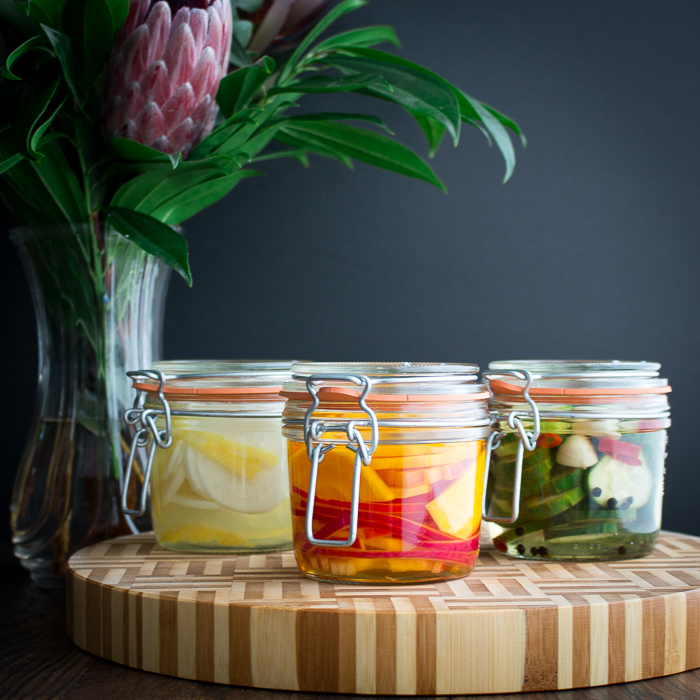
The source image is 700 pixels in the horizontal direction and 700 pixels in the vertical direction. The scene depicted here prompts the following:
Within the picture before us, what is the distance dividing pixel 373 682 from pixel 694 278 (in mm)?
863

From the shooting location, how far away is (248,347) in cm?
110

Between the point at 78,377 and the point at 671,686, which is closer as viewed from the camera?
the point at 671,686

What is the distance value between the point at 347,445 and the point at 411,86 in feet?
1.23

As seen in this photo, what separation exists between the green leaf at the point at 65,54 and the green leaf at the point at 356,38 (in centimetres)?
26

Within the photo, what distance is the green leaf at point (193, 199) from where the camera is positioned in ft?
2.59

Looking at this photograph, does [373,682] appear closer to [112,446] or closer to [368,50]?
[112,446]

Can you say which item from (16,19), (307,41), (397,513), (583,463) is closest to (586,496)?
(583,463)

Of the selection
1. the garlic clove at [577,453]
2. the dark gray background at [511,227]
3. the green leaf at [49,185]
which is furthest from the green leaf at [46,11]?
the garlic clove at [577,453]

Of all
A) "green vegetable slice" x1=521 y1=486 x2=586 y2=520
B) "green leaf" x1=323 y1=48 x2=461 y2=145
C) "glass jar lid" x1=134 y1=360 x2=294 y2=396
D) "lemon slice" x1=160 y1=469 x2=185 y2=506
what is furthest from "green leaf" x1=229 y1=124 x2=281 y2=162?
"green vegetable slice" x1=521 y1=486 x2=586 y2=520

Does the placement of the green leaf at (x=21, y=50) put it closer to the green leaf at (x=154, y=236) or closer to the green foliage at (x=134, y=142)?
the green foliage at (x=134, y=142)

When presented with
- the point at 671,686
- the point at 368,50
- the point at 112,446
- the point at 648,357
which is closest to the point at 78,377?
the point at 112,446

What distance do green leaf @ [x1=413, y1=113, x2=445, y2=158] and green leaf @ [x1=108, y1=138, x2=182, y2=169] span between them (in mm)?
283

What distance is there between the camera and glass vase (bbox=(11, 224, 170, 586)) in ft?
2.52

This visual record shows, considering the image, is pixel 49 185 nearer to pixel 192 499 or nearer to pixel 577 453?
pixel 192 499
